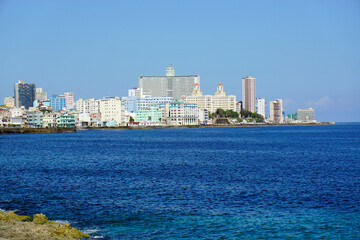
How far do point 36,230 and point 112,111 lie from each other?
147945 mm

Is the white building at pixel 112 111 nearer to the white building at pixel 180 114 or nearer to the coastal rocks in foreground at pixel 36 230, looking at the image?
the white building at pixel 180 114

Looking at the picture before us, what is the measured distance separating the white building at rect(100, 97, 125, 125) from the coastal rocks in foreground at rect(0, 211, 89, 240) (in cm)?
14400

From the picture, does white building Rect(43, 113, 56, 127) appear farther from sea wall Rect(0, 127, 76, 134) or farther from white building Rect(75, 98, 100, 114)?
white building Rect(75, 98, 100, 114)

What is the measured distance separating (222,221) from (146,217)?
2970 mm

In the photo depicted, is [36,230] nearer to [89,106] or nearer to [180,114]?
[180,114]

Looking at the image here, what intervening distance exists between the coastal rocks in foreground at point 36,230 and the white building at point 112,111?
14400cm

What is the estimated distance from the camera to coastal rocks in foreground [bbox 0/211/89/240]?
45.8ft

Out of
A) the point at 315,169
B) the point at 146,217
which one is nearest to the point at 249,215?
the point at 146,217

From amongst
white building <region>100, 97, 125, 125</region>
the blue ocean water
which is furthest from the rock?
white building <region>100, 97, 125, 125</region>

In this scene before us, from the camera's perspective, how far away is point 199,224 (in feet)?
53.5

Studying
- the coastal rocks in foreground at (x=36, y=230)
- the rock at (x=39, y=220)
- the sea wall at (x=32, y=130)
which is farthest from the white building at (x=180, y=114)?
the coastal rocks in foreground at (x=36, y=230)

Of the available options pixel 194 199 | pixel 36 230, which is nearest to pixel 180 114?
pixel 194 199

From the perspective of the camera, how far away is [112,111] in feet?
528

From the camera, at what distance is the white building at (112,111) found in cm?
16056
